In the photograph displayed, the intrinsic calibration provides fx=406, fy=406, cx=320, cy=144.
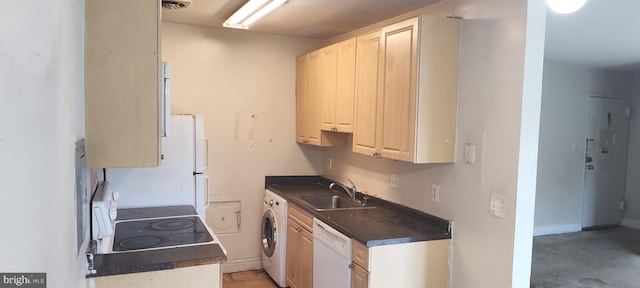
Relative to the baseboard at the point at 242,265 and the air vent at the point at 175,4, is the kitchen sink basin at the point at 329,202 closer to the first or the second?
the baseboard at the point at 242,265

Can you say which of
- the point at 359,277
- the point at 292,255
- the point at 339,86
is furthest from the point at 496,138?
the point at 292,255

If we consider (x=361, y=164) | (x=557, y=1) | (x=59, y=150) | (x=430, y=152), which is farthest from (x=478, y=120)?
(x=59, y=150)

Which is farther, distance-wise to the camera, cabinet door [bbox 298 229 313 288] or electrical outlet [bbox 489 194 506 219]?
cabinet door [bbox 298 229 313 288]

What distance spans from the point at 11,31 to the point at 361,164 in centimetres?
324

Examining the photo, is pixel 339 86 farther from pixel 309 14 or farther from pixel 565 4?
pixel 565 4

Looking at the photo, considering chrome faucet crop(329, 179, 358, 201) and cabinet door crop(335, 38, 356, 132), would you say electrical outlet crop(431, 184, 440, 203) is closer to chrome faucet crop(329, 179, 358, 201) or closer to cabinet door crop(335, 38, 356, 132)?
cabinet door crop(335, 38, 356, 132)

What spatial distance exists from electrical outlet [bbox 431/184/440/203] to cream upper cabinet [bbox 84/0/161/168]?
72.3 inches

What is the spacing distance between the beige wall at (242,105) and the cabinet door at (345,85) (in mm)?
1034

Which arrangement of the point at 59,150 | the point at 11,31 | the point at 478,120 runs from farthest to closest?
1. the point at 478,120
2. the point at 59,150
3. the point at 11,31

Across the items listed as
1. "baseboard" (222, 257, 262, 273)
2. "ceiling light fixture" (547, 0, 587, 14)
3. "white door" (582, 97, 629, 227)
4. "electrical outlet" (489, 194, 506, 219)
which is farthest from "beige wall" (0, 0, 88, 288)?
"white door" (582, 97, 629, 227)

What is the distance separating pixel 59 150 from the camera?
3.91 ft

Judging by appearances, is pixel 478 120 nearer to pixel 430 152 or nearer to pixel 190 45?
pixel 430 152

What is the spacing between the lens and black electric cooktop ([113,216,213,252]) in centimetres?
234

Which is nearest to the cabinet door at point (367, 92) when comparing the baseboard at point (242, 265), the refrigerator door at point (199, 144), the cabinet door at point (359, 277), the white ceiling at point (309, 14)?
the white ceiling at point (309, 14)
